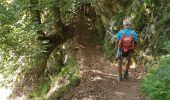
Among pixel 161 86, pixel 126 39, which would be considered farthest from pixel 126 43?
pixel 161 86

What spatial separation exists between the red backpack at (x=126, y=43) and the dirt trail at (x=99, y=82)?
3.95 ft

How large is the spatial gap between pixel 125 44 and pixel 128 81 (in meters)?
1.44

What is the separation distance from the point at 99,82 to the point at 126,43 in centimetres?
184

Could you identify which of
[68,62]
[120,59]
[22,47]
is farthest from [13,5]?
[120,59]

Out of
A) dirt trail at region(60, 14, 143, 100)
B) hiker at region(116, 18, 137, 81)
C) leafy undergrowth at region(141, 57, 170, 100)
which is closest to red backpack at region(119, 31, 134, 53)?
hiker at region(116, 18, 137, 81)

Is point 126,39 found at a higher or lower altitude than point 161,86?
higher

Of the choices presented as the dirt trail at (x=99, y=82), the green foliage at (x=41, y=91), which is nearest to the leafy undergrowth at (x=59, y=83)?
the green foliage at (x=41, y=91)

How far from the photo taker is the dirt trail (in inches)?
403

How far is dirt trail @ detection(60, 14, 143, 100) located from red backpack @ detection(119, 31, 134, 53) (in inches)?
47.4

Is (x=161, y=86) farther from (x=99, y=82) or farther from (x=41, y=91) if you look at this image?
(x=41, y=91)

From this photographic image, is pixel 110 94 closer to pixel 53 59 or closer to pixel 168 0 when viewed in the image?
pixel 168 0

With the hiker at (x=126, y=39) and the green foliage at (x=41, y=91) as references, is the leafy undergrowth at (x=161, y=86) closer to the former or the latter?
the hiker at (x=126, y=39)

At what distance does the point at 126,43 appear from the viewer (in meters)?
10.4

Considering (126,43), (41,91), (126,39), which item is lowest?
(41,91)
